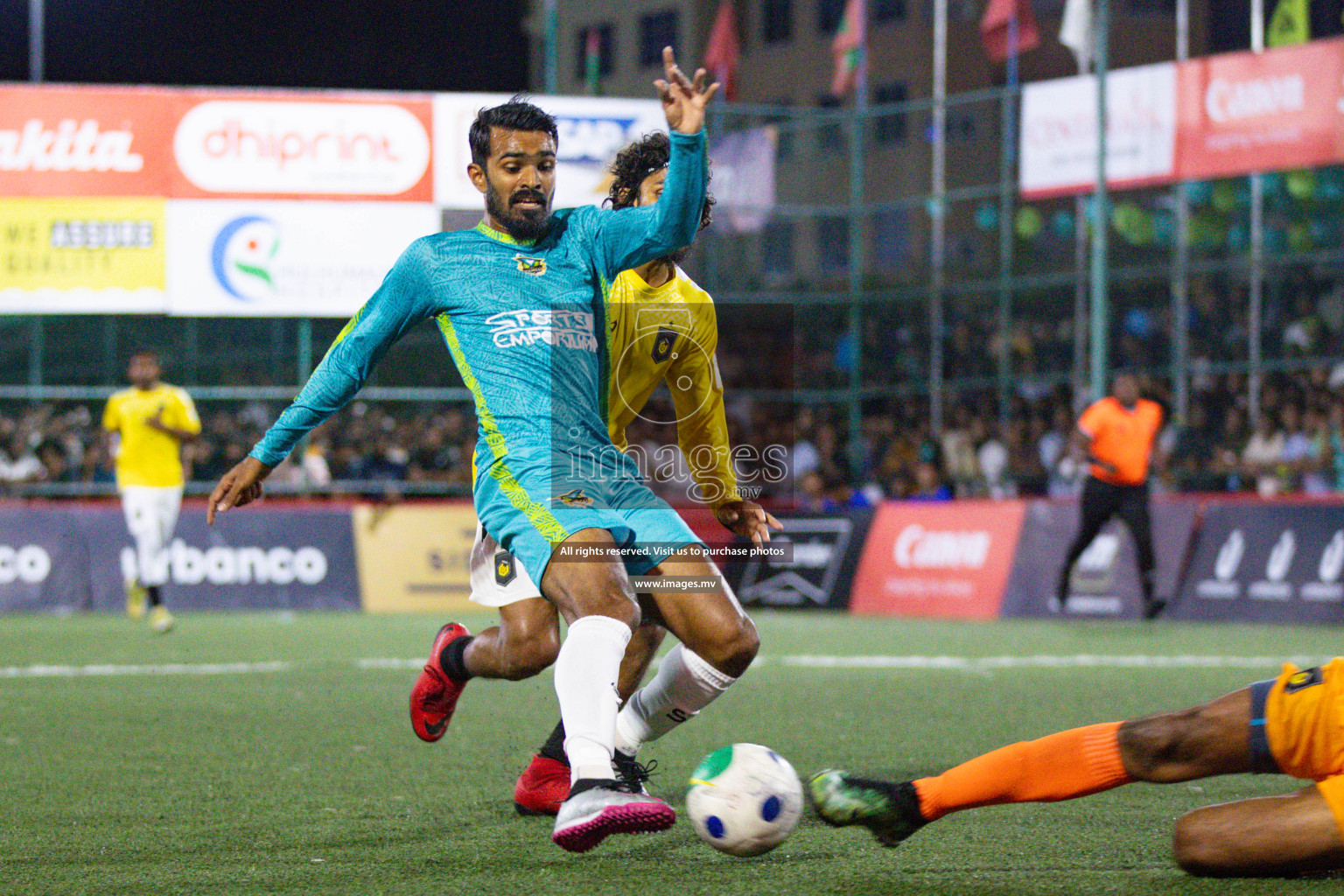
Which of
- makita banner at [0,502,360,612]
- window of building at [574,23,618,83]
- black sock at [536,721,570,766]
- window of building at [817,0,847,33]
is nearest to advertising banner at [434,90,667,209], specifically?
makita banner at [0,502,360,612]

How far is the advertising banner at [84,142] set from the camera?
62.6ft

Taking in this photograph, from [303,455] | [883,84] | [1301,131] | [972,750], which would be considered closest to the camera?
[972,750]

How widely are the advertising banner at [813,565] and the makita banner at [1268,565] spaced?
360 cm

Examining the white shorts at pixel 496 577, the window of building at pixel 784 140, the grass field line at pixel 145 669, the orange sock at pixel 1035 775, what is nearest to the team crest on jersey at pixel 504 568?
the white shorts at pixel 496 577

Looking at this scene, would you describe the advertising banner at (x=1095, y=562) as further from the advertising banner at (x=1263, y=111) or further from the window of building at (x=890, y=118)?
the window of building at (x=890, y=118)

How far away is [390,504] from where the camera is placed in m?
17.5

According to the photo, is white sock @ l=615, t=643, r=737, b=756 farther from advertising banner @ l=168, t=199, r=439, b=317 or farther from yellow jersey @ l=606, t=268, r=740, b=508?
advertising banner @ l=168, t=199, r=439, b=317

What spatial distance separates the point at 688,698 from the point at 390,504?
12.8 metres

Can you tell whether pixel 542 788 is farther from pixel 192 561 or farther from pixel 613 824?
pixel 192 561

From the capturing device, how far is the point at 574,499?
15.2 ft

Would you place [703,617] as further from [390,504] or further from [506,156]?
[390,504]

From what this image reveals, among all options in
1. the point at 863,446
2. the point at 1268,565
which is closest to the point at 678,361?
the point at 1268,565

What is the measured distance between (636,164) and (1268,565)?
10.3m

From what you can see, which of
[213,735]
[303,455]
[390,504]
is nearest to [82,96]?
[303,455]
